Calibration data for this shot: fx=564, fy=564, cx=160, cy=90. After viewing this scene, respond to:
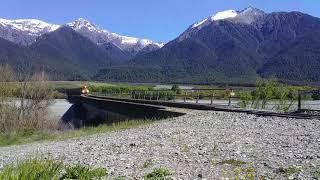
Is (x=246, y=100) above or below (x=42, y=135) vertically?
above

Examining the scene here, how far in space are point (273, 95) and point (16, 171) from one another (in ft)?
127

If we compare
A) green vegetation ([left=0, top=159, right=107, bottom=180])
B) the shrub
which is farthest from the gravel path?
green vegetation ([left=0, top=159, right=107, bottom=180])

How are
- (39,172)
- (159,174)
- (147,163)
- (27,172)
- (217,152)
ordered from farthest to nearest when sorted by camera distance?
(217,152) < (147,163) < (159,174) < (39,172) < (27,172)

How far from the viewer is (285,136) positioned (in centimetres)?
2073

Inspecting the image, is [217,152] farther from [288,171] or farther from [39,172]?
[39,172]

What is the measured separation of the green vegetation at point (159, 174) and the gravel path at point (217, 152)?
269 millimetres

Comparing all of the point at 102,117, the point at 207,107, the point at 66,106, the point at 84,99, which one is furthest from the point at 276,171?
the point at 66,106

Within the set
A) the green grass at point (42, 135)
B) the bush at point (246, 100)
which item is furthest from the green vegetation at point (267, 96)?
the green grass at point (42, 135)

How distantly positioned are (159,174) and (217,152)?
13.9ft

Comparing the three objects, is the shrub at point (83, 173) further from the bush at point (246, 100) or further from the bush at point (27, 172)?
the bush at point (246, 100)

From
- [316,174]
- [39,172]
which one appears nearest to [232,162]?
[316,174]

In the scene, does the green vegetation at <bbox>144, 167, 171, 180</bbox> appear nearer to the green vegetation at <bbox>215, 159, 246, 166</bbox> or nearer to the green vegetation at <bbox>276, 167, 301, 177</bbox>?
the green vegetation at <bbox>215, 159, 246, 166</bbox>

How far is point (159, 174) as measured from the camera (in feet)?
43.8

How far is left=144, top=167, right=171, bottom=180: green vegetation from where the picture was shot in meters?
12.9
